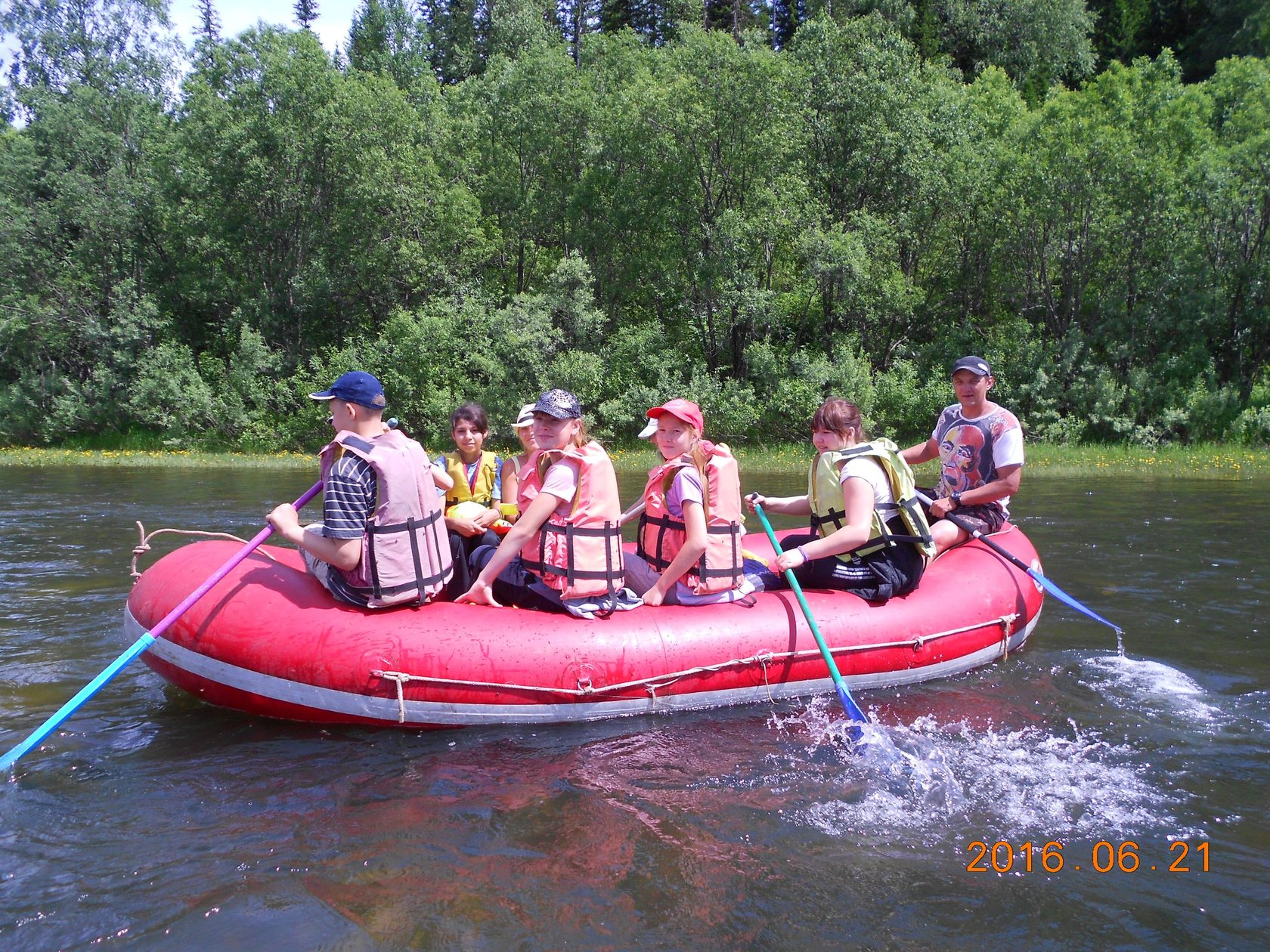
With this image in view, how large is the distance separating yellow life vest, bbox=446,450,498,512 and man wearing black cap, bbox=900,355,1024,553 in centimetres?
260

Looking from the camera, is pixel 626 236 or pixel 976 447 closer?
pixel 976 447

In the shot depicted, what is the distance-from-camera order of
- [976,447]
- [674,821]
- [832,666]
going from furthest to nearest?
[976,447] → [832,666] → [674,821]

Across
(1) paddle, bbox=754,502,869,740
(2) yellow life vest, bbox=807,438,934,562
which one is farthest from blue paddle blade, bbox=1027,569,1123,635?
(1) paddle, bbox=754,502,869,740

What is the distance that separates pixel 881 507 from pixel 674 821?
2.22 metres

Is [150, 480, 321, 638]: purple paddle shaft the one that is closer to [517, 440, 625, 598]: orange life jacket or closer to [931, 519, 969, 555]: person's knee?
[517, 440, 625, 598]: orange life jacket

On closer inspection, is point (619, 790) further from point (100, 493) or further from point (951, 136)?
point (951, 136)

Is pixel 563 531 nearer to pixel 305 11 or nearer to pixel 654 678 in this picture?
pixel 654 678

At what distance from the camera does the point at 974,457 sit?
20.0 ft

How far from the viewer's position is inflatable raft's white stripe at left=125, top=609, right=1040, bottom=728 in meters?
4.32

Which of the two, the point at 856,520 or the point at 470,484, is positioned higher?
the point at 470,484

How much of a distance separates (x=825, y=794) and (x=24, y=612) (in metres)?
5.57

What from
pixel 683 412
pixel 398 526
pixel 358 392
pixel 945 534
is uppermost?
pixel 358 392

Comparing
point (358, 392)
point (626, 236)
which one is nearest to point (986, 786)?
point (358, 392)

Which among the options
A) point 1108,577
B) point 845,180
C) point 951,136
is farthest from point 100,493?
point 951,136
